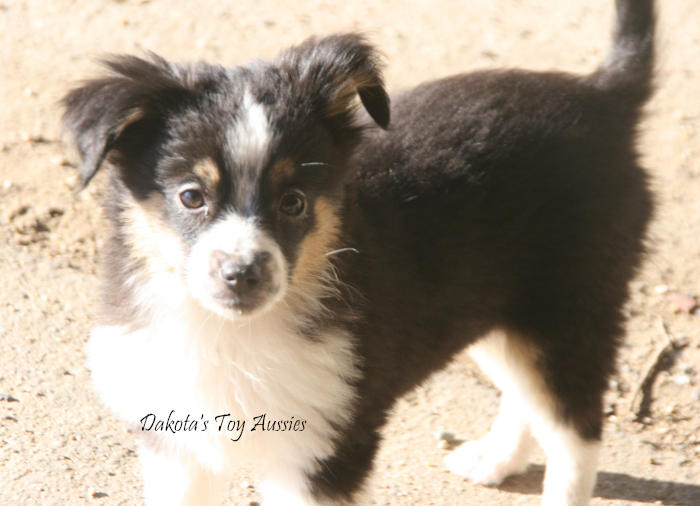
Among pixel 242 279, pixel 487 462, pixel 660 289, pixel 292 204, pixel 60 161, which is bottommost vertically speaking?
pixel 487 462

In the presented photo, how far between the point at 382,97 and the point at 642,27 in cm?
168

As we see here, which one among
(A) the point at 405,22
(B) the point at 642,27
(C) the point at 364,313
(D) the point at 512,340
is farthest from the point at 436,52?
(C) the point at 364,313

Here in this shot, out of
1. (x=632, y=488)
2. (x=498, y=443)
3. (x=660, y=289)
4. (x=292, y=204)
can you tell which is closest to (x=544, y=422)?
(x=498, y=443)

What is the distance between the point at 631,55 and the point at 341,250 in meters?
1.97

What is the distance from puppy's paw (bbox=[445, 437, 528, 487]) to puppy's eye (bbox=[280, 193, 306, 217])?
2136 mm

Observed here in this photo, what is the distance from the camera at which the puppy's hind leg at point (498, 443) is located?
14.0ft

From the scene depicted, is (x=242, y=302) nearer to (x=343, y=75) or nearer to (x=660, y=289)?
(x=343, y=75)

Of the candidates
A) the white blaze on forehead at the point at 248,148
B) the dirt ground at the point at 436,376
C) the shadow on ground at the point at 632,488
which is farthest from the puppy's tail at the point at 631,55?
the shadow on ground at the point at 632,488

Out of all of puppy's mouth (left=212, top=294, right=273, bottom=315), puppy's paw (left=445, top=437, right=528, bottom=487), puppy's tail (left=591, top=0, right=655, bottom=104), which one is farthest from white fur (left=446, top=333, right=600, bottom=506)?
puppy's mouth (left=212, top=294, right=273, bottom=315)

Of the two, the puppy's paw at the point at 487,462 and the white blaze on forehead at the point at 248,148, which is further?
the puppy's paw at the point at 487,462

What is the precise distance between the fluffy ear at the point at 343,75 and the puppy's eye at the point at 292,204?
0.41 m

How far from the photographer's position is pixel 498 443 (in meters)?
4.57

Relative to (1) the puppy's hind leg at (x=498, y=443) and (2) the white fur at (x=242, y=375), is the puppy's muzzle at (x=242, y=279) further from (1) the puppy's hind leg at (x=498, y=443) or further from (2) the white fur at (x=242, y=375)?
(1) the puppy's hind leg at (x=498, y=443)

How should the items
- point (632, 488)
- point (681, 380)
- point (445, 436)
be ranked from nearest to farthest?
point (632, 488)
point (445, 436)
point (681, 380)
